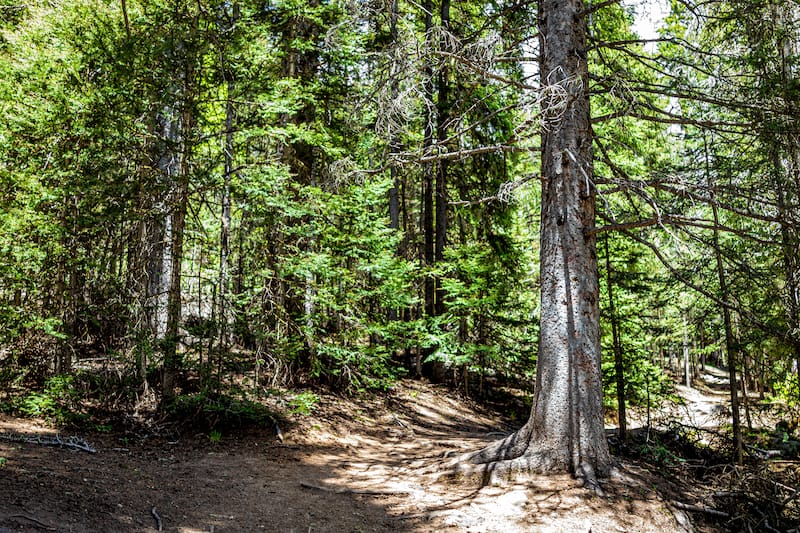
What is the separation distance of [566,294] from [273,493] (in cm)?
449

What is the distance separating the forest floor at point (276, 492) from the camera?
4.75m

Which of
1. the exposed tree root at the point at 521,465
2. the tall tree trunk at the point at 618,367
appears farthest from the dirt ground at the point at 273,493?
the tall tree trunk at the point at 618,367

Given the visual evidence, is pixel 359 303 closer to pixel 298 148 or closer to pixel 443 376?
pixel 298 148

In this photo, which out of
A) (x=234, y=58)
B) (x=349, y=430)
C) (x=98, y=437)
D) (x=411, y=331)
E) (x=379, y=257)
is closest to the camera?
(x=98, y=437)

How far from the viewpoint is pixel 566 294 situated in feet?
21.1

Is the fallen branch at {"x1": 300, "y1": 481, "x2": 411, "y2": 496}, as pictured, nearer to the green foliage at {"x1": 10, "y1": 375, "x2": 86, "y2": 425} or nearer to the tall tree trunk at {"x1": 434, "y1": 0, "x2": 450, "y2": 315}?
the green foliage at {"x1": 10, "y1": 375, "x2": 86, "y2": 425}

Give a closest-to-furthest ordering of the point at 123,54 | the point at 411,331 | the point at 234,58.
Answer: the point at 123,54 < the point at 234,58 < the point at 411,331

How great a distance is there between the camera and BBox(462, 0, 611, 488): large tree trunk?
615 cm

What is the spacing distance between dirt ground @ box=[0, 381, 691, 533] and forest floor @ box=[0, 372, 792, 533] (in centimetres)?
1

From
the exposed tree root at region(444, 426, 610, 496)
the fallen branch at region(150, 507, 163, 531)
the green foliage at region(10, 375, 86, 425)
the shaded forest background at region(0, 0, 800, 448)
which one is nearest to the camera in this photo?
the fallen branch at region(150, 507, 163, 531)

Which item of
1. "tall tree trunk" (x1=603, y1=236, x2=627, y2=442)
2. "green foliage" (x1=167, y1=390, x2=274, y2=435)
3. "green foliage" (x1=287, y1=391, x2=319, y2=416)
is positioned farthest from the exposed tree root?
Result: "green foliage" (x1=167, y1=390, x2=274, y2=435)

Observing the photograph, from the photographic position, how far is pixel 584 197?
672 cm

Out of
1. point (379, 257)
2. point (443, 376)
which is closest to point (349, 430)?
point (379, 257)

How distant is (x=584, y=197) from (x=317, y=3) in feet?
27.6
